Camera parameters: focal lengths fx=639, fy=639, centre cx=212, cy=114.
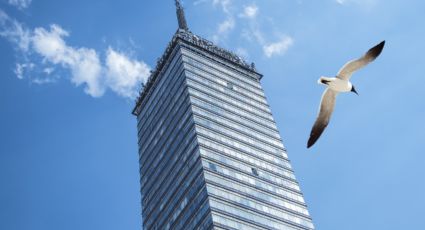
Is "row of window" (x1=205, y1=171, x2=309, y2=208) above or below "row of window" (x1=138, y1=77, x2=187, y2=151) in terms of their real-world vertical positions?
below

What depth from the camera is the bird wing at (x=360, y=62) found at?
12.7 m

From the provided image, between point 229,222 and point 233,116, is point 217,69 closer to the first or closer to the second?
point 233,116

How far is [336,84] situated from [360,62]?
863 millimetres

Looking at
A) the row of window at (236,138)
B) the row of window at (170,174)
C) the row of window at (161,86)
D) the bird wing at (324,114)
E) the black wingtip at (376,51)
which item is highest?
the row of window at (161,86)

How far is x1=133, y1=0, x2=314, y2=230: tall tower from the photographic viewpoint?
85750mm

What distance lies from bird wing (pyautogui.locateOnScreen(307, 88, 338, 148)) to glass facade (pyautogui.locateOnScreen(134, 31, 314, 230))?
65.9 meters

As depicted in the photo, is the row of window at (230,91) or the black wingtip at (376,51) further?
the row of window at (230,91)

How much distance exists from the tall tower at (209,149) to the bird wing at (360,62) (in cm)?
6629

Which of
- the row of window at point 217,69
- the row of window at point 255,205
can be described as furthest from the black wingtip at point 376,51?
the row of window at point 217,69

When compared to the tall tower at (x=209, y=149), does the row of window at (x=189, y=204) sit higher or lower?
lower

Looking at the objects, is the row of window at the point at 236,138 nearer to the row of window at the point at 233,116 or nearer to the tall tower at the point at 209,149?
the tall tower at the point at 209,149

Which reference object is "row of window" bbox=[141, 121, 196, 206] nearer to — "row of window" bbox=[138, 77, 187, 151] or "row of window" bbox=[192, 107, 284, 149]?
"row of window" bbox=[192, 107, 284, 149]

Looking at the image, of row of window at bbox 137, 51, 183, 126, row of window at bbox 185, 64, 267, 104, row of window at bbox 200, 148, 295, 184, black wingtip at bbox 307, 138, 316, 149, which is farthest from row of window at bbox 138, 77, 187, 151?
black wingtip at bbox 307, 138, 316, 149

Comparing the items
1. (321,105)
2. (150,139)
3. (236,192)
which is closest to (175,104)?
(150,139)
